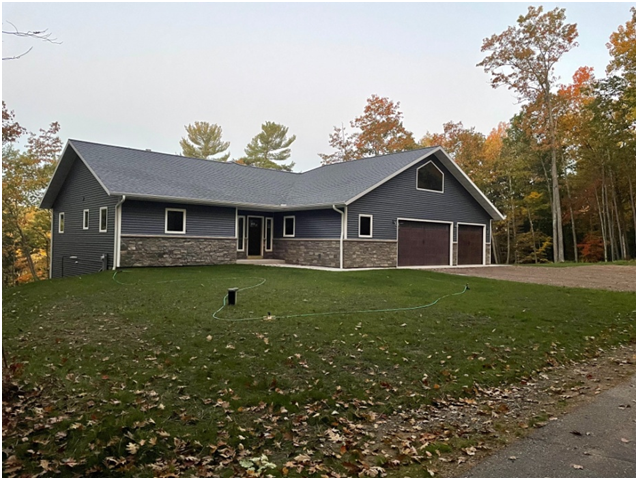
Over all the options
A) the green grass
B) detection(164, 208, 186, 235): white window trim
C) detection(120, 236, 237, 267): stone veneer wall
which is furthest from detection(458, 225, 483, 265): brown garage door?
detection(164, 208, 186, 235): white window trim

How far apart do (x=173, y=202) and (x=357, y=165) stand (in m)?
9.08

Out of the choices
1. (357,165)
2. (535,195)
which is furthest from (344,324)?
(535,195)

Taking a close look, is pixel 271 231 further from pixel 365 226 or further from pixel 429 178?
pixel 429 178

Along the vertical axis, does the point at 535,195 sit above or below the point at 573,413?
above

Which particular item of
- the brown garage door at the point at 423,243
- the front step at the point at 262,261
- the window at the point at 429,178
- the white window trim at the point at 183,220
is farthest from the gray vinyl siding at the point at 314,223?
the white window trim at the point at 183,220

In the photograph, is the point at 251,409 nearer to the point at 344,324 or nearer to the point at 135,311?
the point at 344,324

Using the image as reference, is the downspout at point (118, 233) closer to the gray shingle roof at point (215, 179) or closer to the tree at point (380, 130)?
the gray shingle roof at point (215, 179)

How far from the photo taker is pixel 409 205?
19172 mm

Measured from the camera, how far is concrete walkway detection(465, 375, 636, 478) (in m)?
2.96

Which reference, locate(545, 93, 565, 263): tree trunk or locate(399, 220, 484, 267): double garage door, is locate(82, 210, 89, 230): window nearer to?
locate(399, 220, 484, 267): double garage door

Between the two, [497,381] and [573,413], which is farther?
[497,381]

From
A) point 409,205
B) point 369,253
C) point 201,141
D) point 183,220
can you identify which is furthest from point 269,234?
point 201,141

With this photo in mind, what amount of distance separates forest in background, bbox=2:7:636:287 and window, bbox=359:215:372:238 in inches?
383

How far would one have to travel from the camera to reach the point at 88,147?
18266 millimetres
